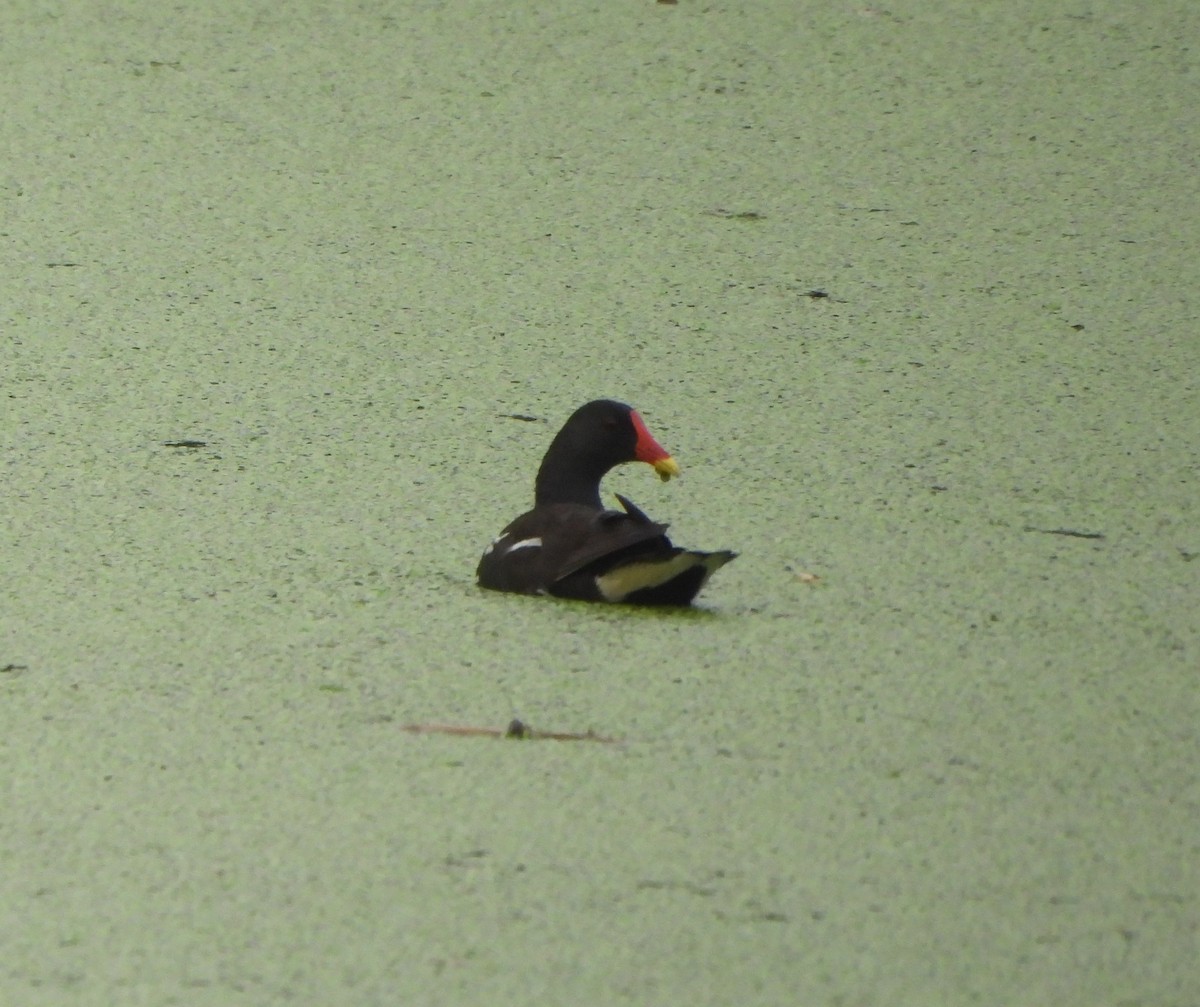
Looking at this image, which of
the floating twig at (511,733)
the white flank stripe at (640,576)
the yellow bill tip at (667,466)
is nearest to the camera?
the floating twig at (511,733)

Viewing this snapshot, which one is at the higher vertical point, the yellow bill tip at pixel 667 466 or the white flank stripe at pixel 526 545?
the yellow bill tip at pixel 667 466

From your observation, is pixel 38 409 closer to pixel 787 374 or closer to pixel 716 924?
pixel 787 374

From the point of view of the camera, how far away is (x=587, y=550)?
146cm

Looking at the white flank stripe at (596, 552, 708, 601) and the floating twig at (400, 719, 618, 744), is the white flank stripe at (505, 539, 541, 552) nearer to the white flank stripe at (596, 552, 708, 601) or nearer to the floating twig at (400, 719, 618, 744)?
the white flank stripe at (596, 552, 708, 601)

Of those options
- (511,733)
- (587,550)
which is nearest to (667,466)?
(587,550)

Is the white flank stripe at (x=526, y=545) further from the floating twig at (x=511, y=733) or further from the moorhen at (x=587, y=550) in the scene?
the floating twig at (x=511, y=733)

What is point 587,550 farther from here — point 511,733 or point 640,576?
point 511,733

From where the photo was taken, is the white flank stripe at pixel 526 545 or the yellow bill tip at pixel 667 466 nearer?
the white flank stripe at pixel 526 545

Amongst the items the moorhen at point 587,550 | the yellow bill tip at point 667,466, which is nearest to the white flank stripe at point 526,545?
the moorhen at point 587,550

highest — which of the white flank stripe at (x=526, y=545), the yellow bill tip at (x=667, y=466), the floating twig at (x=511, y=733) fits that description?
the yellow bill tip at (x=667, y=466)

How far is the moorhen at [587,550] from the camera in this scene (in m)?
1.43

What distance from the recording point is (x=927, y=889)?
1048 mm

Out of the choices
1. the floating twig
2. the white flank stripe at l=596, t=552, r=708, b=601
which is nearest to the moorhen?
the white flank stripe at l=596, t=552, r=708, b=601

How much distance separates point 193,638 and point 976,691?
50 centimetres
